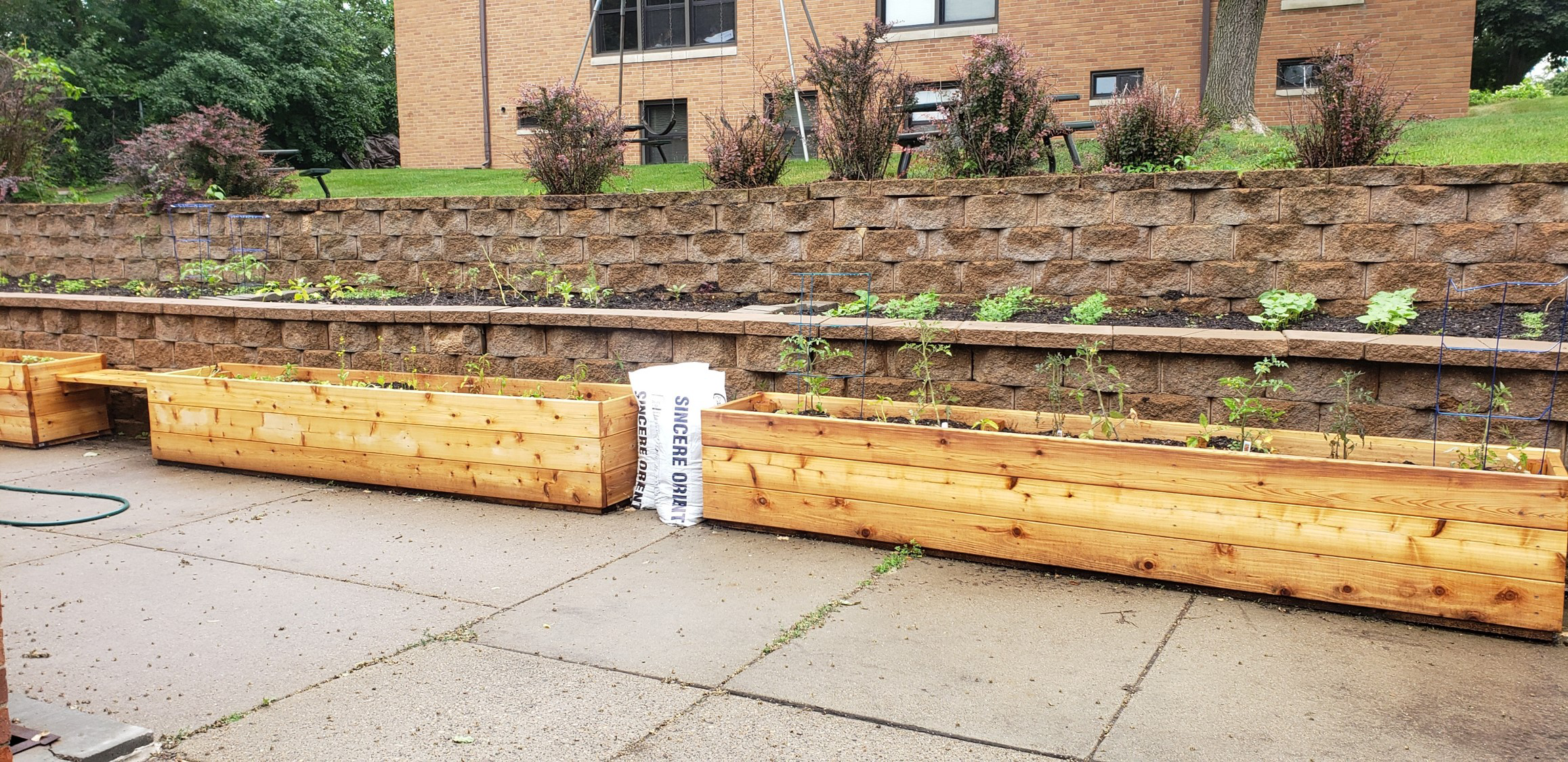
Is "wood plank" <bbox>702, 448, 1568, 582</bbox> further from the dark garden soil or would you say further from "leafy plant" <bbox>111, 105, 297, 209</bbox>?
"leafy plant" <bbox>111, 105, 297, 209</bbox>

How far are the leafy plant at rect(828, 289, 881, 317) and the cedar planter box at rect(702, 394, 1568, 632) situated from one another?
53.4 inches

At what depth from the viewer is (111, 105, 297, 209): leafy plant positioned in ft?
33.8

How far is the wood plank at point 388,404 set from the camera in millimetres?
5773

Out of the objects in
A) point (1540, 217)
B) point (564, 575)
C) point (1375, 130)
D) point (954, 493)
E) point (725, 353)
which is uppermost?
point (1375, 130)

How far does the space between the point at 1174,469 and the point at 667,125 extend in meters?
16.1

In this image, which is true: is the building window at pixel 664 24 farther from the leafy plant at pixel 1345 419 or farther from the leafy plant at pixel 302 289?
the leafy plant at pixel 1345 419

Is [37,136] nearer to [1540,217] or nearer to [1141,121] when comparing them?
[1141,121]

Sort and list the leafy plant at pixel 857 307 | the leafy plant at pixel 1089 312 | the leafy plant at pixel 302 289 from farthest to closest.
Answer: the leafy plant at pixel 302 289 → the leafy plant at pixel 857 307 → the leafy plant at pixel 1089 312

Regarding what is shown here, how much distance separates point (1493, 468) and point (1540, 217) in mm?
1954

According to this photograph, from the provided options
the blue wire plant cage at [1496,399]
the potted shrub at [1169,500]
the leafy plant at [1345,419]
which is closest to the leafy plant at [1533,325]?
the blue wire plant cage at [1496,399]

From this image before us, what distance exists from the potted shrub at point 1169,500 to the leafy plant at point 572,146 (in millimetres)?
3520

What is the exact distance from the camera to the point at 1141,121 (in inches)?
285

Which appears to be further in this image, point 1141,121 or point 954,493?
point 1141,121

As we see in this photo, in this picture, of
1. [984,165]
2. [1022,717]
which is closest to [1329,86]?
[984,165]
